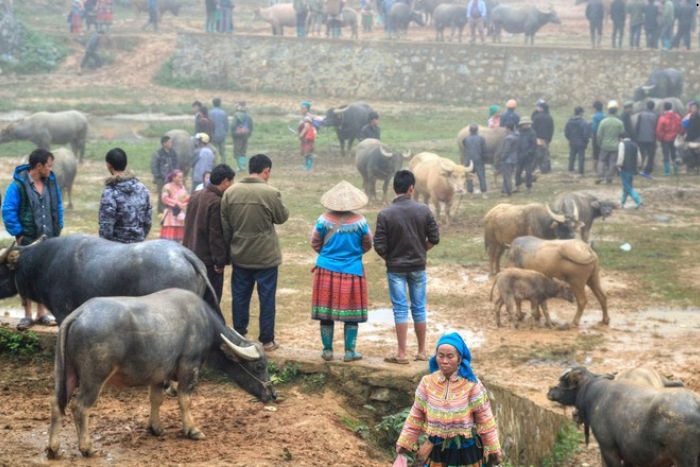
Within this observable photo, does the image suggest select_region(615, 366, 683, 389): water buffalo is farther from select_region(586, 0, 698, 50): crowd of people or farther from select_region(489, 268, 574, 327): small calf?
select_region(586, 0, 698, 50): crowd of people

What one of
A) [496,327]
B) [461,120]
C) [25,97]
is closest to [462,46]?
[461,120]

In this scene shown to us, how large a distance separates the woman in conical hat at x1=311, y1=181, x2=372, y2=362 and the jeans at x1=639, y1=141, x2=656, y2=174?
15986 millimetres

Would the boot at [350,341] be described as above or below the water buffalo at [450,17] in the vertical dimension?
below

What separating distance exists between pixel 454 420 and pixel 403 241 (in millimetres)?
3108

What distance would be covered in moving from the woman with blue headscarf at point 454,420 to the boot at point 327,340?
9.96 feet

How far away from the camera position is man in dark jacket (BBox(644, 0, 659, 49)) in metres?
31.7

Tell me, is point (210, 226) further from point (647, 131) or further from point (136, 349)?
point (647, 131)

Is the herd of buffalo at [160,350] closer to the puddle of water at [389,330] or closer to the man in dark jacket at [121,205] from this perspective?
the man in dark jacket at [121,205]

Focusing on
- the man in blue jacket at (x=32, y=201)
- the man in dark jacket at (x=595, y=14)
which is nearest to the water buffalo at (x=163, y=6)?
the man in dark jacket at (x=595, y=14)

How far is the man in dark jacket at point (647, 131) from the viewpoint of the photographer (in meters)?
23.7

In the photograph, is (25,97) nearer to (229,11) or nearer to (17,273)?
(229,11)

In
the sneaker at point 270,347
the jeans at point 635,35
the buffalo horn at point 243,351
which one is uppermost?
the jeans at point 635,35

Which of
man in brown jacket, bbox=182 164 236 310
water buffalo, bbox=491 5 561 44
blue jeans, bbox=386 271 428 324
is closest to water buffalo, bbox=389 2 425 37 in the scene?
water buffalo, bbox=491 5 561 44

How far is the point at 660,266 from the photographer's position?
16234 mm
